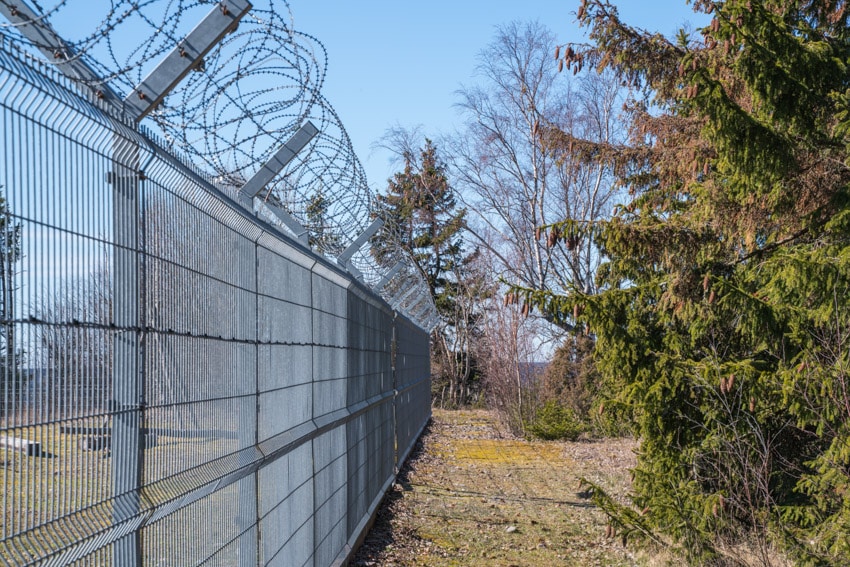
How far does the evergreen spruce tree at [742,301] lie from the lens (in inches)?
271

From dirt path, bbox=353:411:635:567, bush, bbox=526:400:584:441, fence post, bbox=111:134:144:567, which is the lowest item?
dirt path, bbox=353:411:635:567

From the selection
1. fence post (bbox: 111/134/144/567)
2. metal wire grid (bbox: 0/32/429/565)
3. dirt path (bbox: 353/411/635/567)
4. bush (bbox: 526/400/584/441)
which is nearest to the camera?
metal wire grid (bbox: 0/32/429/565)

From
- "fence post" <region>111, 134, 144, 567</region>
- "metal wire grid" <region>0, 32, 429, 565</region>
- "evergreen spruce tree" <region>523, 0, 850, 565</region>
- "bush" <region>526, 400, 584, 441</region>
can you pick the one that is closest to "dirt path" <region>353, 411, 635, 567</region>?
"evergreen spruce tree" <region>523, 0, 850, 565</region>

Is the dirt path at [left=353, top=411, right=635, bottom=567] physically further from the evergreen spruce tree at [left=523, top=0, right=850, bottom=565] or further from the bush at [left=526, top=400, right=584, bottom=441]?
the bush at [left=526, top=400, right=584, bottom=441]

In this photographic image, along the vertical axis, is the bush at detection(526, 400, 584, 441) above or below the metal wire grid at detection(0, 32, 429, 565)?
below

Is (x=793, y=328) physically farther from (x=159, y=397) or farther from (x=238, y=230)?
(x=159, y=397)

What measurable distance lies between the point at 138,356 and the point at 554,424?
60.7 ft

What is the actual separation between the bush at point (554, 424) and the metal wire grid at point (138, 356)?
15.5m

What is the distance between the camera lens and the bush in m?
20.5

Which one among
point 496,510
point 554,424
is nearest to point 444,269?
point 554,424

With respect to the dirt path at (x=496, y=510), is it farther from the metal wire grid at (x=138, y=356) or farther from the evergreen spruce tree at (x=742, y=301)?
the metal wire grid at (x=138, y=356)

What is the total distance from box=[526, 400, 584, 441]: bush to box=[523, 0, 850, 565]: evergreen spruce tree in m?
11.8

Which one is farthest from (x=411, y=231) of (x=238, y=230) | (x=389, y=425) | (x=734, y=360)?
(x=238, y=230)

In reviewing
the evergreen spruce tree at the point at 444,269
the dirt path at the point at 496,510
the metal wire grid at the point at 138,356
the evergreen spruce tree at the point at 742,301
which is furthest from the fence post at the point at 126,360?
the evergreen spruce tree at the point at 444,269
